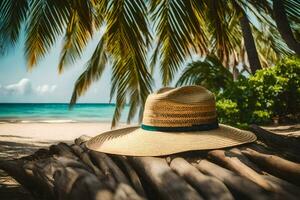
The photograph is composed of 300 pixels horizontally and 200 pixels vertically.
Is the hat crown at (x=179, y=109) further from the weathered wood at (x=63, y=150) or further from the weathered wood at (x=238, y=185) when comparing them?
the weathered wood at (x=63, y=150)

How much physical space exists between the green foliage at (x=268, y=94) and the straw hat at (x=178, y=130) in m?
7.66

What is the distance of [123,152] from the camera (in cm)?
194

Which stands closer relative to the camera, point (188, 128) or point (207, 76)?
point (188, 128)

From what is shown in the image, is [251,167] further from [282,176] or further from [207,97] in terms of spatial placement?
[207,97]

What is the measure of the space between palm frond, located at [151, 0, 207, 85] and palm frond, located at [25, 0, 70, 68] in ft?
5.01

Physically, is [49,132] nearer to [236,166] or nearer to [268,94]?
[268,94]

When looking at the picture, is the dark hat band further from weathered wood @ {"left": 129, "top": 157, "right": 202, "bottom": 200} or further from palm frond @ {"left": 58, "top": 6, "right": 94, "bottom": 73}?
palm frond @ {"left": 58, "top": 6, "right": 94, "bottom": 73}

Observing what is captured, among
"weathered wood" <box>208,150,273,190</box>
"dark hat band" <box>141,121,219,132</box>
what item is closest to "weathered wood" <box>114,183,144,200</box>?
"dark hat band" <box>141,121,219,132</box>

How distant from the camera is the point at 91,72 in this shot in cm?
827

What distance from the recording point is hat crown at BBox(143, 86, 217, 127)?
200 centimetres

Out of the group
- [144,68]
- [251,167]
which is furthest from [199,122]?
[144,68]

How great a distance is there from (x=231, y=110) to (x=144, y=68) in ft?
14.6

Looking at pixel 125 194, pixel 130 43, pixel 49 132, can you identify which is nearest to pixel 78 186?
pixel 125 194

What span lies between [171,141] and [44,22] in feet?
12.4
